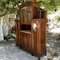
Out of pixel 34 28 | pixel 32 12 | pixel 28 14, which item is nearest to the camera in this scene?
pixel 34 28

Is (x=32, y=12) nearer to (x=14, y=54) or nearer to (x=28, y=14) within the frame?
(x=28, y=14)

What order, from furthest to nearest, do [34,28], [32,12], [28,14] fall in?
[28,14] < [32,12] < [34,28]

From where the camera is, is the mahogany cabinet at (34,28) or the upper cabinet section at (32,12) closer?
the mahogany cabinet at (34,28)

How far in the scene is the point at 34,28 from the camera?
3.92 m

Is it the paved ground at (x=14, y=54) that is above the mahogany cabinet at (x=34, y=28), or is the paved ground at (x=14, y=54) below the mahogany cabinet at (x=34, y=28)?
below

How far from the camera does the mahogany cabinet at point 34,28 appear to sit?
3881 mm

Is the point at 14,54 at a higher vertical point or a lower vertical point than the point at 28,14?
lower

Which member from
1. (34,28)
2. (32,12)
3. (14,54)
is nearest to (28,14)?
(32,12)

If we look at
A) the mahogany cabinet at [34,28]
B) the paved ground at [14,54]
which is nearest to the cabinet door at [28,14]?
the mahogany cabinet at [34,28]

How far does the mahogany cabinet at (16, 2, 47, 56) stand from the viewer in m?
3.88

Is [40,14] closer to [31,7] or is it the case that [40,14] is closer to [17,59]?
[31,7]

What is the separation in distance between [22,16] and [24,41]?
77 cm

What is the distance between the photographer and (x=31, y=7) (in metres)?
4.06

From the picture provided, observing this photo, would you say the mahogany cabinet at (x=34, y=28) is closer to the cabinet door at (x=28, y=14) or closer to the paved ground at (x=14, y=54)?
the cabinet door at (x=28, y=14)
